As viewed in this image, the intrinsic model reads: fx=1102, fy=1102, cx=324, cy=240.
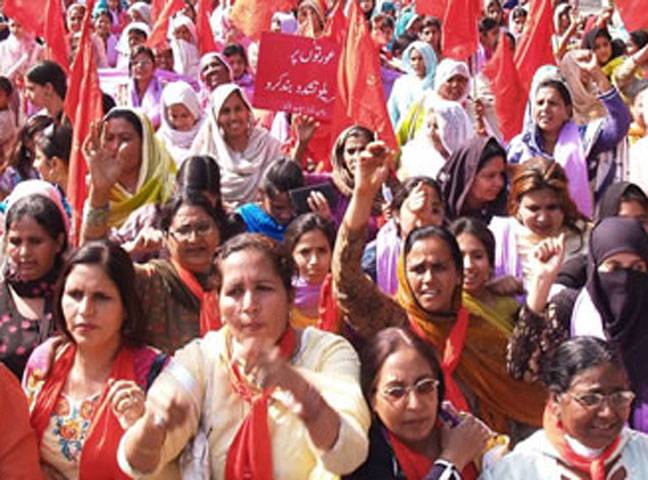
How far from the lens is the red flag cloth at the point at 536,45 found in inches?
287

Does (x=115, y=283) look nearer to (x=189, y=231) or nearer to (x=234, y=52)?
(x=189, y=231)

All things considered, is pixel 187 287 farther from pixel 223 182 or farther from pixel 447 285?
pixel 223 182

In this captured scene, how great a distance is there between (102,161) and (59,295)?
1.00 meters

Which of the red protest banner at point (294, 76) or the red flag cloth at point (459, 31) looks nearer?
the red protest banner at point (294, 76)

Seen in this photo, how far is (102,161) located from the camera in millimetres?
3947

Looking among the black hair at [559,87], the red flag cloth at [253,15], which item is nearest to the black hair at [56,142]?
the black hair at [559,87]

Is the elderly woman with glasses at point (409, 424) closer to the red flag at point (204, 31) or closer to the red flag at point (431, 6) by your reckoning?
the red flag at point (431, 6)

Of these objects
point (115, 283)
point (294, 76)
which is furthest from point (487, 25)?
point (115, 283)

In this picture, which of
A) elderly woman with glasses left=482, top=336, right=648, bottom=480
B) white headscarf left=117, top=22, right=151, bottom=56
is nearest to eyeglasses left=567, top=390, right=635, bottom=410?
elderly woman with glasses left=482, top=336, right=648, bottom=480

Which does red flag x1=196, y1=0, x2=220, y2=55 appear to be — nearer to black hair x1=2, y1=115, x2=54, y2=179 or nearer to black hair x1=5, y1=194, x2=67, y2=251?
black hair x1=2, y1=115, x2=54, y2=179

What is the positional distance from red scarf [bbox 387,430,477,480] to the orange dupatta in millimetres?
691

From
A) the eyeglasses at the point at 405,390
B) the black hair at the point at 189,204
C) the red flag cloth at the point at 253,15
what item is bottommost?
the eyeglasses at the point at 405,390

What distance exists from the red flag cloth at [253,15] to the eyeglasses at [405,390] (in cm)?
674

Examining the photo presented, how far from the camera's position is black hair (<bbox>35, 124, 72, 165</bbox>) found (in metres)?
5.61
